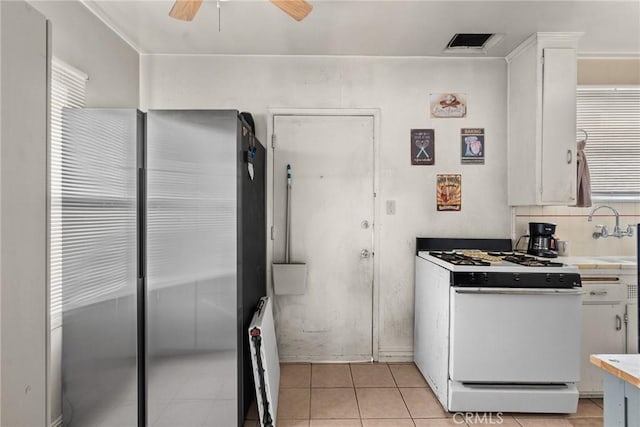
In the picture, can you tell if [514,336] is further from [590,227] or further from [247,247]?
[247,247]

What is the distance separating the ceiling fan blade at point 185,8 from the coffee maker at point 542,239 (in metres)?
2.81

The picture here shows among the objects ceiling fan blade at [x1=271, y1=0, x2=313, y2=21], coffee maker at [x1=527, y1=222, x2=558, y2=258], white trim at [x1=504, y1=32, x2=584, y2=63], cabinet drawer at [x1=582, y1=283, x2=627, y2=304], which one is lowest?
cabinet drawer at [x1=582, y1=283, x2=627, y2=304]

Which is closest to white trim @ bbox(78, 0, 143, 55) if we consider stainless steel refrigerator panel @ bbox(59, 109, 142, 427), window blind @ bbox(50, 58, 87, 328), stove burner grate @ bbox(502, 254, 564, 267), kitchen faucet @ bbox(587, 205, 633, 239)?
window blind @ bbox(50, 58, 87, 328)

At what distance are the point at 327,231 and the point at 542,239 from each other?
1.71 m

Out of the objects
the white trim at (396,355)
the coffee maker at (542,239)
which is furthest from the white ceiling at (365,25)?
the white trim at (396,355)

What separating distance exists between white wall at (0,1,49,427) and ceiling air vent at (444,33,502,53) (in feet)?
9.09

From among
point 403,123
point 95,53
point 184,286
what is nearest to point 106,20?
point 95,53

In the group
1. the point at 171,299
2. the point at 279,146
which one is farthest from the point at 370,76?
the point at 171,299

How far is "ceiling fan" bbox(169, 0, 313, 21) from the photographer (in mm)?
1778

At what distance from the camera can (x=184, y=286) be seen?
2.11 m

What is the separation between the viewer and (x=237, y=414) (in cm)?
212

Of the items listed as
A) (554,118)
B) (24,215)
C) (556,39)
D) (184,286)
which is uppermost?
(556,39)

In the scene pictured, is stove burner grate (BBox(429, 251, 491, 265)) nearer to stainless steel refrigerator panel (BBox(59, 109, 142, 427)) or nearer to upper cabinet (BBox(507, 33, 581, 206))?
upper cabinet (BBox(507, 33, 581, 206))

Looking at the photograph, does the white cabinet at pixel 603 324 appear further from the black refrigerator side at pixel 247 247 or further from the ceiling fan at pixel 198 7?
the ceiling fan at pixel 198 7
